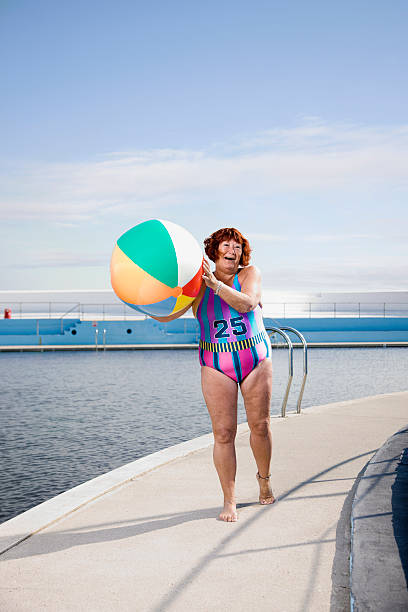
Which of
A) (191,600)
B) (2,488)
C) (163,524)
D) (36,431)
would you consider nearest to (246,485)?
(163,524)

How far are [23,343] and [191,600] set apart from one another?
2973 centimetres

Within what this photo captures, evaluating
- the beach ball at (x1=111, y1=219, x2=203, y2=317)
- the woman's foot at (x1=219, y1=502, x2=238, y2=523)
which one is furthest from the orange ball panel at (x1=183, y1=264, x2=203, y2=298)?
the woman's foot at (x1=219, y1=502, x2=238, y2=523)

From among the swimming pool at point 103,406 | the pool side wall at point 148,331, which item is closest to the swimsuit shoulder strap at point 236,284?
the swimming pool at point 103,406

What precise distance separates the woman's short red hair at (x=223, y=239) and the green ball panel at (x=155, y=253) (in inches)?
19.8

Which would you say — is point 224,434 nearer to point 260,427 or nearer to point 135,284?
point 260,427

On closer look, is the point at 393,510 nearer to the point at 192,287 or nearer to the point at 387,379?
the point at 192,287

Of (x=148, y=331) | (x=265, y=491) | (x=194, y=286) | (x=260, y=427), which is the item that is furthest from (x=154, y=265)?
(x=148, y=331)

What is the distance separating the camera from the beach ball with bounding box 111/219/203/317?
3.99m

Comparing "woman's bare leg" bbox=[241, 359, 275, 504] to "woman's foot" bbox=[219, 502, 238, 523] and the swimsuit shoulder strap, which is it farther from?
the swimsuit shoulder strap

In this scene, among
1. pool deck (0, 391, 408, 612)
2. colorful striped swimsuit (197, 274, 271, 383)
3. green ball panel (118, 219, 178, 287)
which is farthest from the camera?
colorful striped swimsuit (197, 274, 271, 383)

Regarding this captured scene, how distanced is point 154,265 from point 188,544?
1596 mm

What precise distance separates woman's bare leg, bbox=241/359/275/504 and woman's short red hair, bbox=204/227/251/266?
706mm

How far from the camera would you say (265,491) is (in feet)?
15.0

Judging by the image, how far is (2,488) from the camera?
21.1 ft
